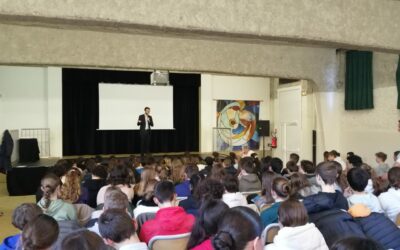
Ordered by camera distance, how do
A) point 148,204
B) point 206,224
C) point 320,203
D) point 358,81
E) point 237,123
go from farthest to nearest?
point 237,123 < point 358,81 < point 148,204 < point 320,203 < point 206,224

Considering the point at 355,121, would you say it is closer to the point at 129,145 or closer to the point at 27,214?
the point at 129,145

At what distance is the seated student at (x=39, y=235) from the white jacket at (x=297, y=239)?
1064 millimetres

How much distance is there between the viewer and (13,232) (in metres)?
4.61

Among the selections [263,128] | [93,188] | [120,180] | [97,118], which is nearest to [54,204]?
[120,180]

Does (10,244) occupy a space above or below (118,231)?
below

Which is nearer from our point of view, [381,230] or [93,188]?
[381,230]

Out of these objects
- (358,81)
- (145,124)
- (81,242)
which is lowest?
(81,242)

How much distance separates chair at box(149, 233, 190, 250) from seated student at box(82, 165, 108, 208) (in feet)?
6.14

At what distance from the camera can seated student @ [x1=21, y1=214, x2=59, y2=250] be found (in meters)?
1.63

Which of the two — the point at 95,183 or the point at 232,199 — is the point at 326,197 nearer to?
the point at 232,199

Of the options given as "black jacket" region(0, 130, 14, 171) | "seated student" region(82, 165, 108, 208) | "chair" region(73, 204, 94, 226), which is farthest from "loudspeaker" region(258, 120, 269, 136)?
"chair" region(73, 204, 94, 226)

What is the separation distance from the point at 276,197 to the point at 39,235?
1.72 meters

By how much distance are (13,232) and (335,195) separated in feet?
12.9

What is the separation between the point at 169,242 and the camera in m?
2.20
